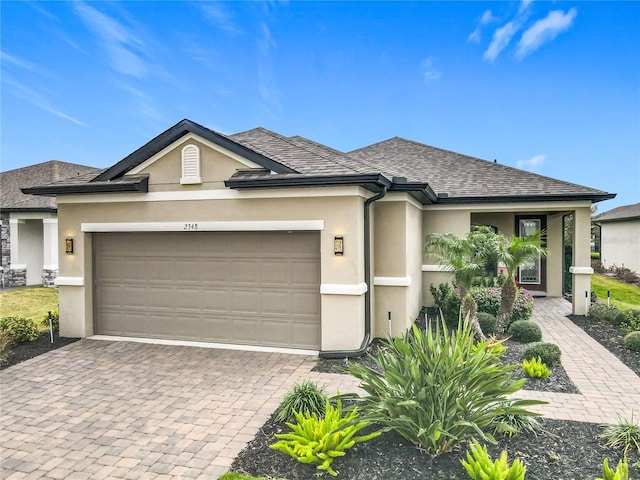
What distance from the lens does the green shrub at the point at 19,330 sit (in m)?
8.46

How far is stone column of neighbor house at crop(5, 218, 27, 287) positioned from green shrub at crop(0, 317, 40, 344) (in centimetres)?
1048

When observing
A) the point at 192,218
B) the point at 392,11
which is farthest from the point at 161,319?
the point at 392,11

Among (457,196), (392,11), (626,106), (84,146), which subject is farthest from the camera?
(84,146)

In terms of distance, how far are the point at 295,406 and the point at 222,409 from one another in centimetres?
120

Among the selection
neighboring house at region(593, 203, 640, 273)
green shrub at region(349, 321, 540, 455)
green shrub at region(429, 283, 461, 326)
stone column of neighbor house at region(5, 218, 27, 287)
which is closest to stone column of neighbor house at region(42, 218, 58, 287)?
stone column of neighbor house at region(5, 218, 27, 287)

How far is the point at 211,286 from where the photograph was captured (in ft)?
27.9

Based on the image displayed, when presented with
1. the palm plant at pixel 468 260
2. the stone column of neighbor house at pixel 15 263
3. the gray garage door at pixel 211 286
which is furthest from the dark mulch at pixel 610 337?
the stone column of neighbor house at pixel 15 263

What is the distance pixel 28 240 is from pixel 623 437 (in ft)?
69.4

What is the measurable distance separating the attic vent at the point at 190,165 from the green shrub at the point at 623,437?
7.63m

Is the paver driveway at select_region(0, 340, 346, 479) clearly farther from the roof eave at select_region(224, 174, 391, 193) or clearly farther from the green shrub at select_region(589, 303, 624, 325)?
the green shrub at select_region(589, 303, 624, 325)

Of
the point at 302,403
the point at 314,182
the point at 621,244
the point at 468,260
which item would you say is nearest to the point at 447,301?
the point at 468,260

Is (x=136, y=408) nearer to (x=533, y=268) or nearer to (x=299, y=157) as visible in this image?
(x=299, y=157)

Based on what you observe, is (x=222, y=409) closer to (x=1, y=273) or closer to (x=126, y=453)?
(x=126, y=453)

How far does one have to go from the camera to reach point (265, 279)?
26.8 ft
